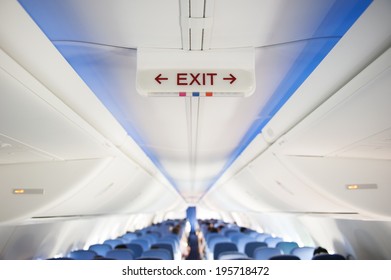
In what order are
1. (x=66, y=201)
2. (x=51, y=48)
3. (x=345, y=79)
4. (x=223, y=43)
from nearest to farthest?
(x=51, y=48) → (x=345, y=79) → (x=223, y=43) → (x=66, y=201)

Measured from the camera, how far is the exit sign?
1.83m

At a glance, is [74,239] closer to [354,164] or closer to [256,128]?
[256,128]

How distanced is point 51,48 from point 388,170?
3.54 meters

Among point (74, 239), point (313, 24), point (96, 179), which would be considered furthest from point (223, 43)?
point (74, 239)

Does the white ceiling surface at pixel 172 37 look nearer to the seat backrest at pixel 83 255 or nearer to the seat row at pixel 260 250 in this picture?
the seat row at pixel 260 250

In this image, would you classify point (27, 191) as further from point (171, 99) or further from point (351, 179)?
point (351, 179)

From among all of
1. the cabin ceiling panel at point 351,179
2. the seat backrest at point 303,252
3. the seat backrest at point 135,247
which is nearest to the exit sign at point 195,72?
the cabin ceiling panel at point 351,179

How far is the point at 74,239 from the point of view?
7793 millimetres

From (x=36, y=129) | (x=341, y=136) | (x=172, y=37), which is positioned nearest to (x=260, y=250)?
(x=341, y=136)

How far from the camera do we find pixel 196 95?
1.84 m

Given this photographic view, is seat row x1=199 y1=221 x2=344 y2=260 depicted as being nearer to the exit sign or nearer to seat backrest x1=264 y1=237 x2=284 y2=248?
seat backrest x1=264 y1=237 x2=284 y2=248

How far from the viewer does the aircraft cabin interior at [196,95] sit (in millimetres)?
1582

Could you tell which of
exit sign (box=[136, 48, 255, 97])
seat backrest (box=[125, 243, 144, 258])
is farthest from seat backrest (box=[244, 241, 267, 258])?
exit sign (box=[136, 48, 255, 97])
